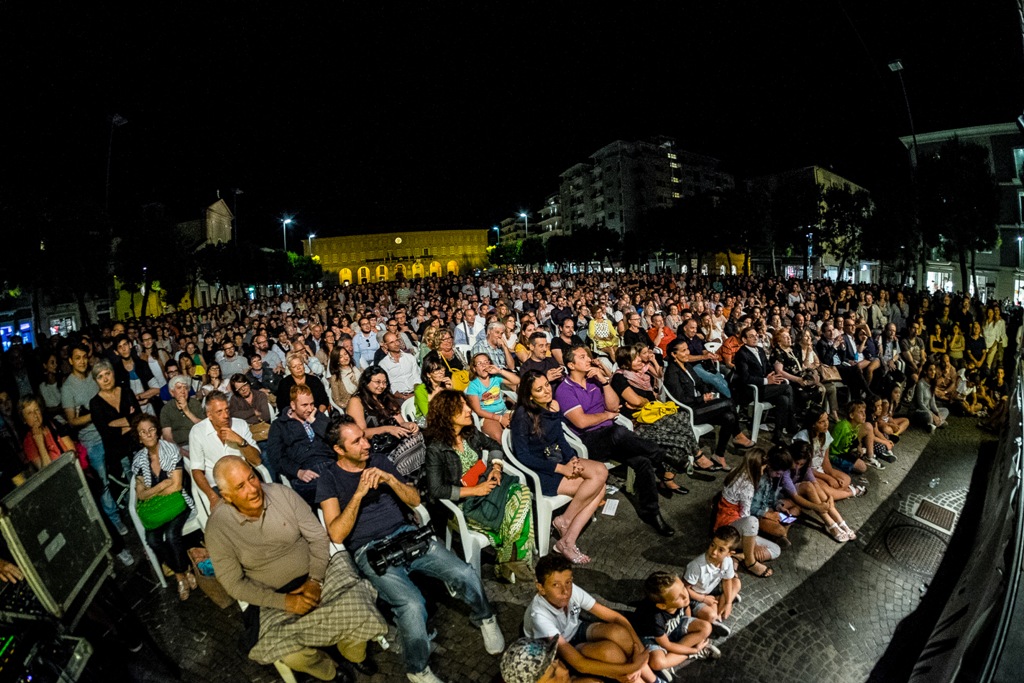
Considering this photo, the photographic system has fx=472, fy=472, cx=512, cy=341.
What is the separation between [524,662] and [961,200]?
1133 inches

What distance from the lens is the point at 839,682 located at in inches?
111

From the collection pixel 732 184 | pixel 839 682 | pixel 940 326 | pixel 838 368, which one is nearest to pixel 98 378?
pixel 839 682

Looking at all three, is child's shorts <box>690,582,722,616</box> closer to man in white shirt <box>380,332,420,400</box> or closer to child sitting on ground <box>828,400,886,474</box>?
child sitting on ground <box>828,400,886,474</box>

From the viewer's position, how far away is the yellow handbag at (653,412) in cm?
518

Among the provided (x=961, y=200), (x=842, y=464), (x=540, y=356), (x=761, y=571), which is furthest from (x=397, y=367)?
(x=961, y=200)

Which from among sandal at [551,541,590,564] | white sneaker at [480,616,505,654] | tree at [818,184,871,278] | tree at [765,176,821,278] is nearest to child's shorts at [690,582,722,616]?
sandal at [551,541,590,564]

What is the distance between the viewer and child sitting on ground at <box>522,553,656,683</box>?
2.57 metres

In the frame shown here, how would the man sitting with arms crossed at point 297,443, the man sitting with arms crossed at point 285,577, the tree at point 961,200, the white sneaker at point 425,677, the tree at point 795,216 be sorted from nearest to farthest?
the man sitting with arms crossed at point 285,577
the white sneaker at point 425,677
the man sitting with arms crossed at point 297,443
the tree at point 961,200
the tree at point 795,216

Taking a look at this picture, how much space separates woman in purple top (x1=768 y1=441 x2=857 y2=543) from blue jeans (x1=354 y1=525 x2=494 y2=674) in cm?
288

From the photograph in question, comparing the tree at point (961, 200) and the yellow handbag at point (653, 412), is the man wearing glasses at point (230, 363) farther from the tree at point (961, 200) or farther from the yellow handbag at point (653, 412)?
the tree at point (961, 200)

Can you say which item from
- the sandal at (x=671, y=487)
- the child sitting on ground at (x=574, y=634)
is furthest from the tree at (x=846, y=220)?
Result: the child sitting on ground at (x=574, y=634)

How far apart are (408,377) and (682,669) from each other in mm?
4773

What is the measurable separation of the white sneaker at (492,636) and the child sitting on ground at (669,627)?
0.90m

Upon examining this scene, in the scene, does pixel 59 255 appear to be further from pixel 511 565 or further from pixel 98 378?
pixel 511 565
